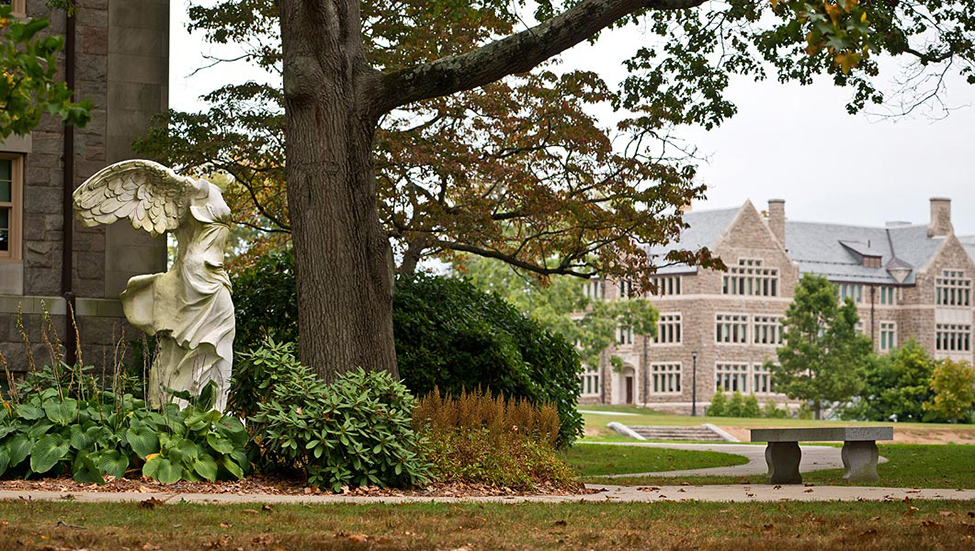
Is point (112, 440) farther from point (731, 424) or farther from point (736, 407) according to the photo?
point (736, 407)

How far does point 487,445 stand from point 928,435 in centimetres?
3268

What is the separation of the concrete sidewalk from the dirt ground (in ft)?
93.7

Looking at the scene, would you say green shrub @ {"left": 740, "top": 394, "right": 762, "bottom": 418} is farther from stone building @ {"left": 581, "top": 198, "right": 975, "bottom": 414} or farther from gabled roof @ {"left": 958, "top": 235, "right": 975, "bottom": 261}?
gabled roof @ {"left": 958, "top": 235, "right": 975, "bottom": 261}

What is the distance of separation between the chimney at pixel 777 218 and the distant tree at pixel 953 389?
938 inches

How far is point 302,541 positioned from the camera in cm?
668

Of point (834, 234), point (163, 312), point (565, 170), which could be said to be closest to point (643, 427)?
point (565, 170)

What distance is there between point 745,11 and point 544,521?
30.1ft

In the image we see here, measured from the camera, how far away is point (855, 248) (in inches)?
3196

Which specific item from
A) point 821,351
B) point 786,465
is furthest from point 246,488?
point 821,351

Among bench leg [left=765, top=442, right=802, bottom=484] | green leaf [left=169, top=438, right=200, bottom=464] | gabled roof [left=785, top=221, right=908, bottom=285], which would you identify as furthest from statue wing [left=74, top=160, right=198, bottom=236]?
gabled roof [left=785, top=221, right=908, bottom=285]

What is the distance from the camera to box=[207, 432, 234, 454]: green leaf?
33.4ft

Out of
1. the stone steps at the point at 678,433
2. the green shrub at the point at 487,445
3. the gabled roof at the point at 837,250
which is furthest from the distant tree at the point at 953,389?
the green shrub at the point at 487,445

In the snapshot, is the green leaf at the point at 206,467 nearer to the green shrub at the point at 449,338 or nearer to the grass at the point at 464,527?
the grass at the point at 464,527

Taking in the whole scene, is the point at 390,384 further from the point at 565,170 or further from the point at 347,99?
the point at 565,170
